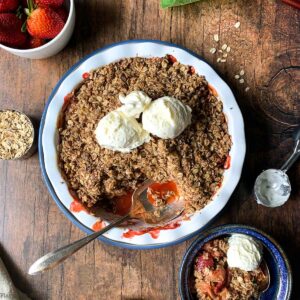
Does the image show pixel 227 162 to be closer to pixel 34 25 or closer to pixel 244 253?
pixel 244 253

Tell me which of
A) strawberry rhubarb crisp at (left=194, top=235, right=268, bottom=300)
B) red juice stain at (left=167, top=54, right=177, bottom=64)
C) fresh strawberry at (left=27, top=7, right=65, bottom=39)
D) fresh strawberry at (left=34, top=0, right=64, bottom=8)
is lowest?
strawberry rhubarb crisp at (left=194, top=235, right=268, bottom=300)

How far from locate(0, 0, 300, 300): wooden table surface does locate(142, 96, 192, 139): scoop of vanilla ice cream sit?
35 cm

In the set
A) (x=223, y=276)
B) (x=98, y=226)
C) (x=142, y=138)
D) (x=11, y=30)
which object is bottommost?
(x=223, y=276)

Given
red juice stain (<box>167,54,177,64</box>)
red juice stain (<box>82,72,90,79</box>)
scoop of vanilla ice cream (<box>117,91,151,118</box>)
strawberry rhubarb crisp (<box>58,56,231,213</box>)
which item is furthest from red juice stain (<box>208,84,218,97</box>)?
red juice stain (<box>82,72,90,79</box>)

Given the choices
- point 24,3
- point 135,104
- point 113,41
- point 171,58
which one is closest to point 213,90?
point 171,58

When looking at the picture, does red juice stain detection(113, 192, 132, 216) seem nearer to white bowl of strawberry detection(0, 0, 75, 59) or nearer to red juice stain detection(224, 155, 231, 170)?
red juice stain detection(224, 155, 231, 170)

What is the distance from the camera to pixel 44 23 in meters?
1.70

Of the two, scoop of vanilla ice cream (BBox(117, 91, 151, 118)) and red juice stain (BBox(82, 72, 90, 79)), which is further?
red juice stain (BBox(82, 72, 90, 79))

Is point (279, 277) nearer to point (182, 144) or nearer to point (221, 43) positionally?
point (182, 144)

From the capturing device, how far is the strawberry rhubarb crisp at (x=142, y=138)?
1656 mm

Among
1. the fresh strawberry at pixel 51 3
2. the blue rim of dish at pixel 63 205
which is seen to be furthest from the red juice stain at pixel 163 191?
the fresh strawberry at pixel 51 3

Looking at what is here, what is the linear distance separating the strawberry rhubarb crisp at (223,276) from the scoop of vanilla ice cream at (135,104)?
54 centimetres

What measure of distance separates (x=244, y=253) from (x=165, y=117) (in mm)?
547

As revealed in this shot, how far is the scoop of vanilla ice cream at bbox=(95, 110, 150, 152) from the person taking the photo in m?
1.59
